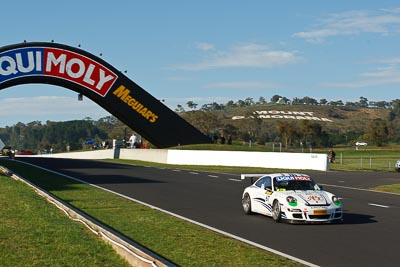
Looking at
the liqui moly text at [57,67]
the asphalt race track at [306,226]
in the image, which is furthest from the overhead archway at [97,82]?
the asphalt race track at [306,226]

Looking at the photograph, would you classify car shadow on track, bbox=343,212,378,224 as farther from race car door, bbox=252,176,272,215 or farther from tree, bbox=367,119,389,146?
tree, bbox=367,119,389,146

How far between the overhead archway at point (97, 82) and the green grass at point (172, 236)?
32.0m

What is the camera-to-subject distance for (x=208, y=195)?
77.7 ft

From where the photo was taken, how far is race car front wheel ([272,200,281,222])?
52.0 feet

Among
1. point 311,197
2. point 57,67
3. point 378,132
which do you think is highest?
point 378,132

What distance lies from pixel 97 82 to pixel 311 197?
130ft

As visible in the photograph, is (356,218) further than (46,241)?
Yes

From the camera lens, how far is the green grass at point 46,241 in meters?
9.51

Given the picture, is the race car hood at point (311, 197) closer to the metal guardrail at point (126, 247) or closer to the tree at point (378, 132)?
the metal guardrail at point (126, 247)

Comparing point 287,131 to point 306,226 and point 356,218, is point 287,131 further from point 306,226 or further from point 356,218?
point 306,226

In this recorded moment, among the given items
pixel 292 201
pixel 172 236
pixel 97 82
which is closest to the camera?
pixel 172 236

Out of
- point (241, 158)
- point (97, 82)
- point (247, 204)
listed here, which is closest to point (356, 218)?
point (247, 204)

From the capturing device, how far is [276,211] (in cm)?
1600

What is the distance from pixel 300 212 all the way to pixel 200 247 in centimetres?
450
